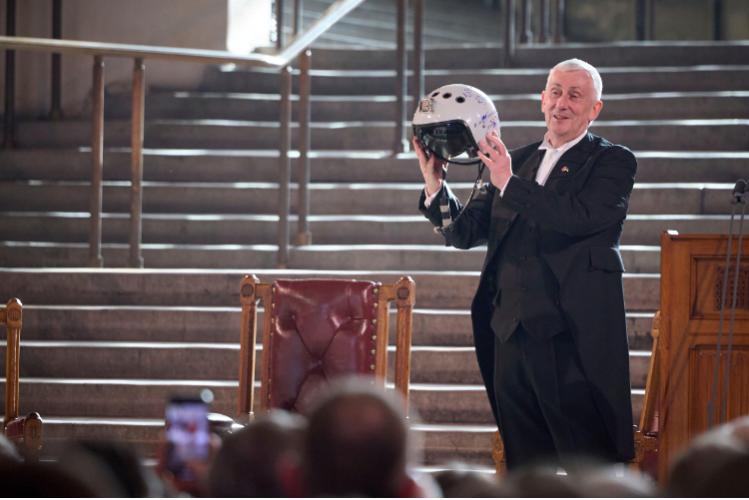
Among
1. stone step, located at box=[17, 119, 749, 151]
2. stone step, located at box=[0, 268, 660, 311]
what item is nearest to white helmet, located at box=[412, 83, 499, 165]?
stone step, located at box=[0, 268, 660, 311]

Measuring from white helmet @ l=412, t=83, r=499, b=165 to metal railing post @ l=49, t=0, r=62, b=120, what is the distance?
3843mm

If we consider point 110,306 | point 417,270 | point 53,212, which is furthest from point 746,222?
point 53,212

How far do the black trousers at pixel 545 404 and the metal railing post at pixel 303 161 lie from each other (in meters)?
2.46

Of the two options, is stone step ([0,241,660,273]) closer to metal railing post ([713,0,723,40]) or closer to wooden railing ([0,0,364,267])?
wooden railing ([0,0,364,267])

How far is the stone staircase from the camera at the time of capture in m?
4.99

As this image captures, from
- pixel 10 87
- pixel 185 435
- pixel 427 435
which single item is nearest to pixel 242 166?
pixel 10 87

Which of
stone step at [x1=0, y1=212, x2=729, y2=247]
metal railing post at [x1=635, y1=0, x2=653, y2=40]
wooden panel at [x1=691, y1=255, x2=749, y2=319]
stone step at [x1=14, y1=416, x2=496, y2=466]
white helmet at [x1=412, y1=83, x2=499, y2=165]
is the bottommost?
stone step at [x1=14, y1=416, x2=496, y2=466]

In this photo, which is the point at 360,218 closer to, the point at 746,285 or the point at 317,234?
the point at 317,234

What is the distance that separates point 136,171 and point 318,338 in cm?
227

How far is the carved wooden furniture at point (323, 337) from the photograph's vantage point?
3576 millimetres

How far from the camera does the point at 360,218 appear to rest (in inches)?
232

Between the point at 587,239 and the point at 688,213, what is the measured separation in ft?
8.38

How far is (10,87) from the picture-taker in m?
6.49

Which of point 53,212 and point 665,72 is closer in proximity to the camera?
point 53,212
